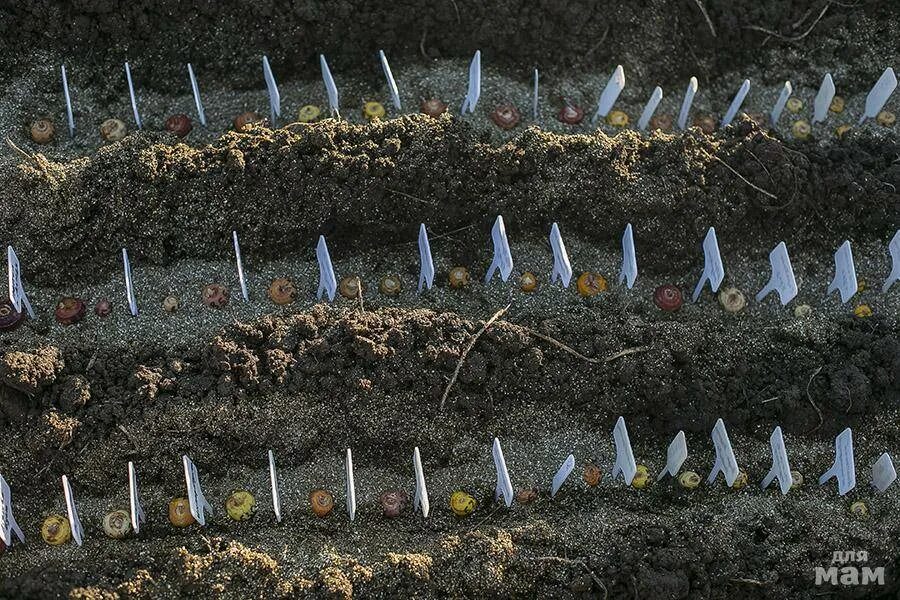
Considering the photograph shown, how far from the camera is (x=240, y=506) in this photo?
6.11 metres

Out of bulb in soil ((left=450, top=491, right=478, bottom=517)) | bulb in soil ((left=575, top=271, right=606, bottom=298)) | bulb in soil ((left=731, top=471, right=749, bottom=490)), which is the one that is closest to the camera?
bulb in soil ((left=450, top=491, right=478, bottom=517))

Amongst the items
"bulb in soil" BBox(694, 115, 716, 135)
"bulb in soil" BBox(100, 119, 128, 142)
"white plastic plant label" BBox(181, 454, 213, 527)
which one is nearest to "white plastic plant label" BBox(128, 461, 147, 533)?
"white plastic plant label" BBox(181, 454, 213, 527)

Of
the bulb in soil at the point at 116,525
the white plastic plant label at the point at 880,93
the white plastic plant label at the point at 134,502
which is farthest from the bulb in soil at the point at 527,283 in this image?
the white plastic plant label at the point at 880,93

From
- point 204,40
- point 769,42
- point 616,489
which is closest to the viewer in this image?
point 616,489

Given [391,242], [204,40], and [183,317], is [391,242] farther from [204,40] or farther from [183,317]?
[204,40]

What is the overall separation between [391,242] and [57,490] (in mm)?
2331

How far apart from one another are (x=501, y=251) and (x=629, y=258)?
747 mm

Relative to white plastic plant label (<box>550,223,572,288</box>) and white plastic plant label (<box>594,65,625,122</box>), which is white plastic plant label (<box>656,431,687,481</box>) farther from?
white plastic plant label (<box>594,65,625,122</box>)

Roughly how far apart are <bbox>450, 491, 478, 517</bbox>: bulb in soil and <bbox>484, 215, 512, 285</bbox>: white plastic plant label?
1.27 meters

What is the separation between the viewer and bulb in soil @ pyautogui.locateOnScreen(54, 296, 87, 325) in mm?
6551

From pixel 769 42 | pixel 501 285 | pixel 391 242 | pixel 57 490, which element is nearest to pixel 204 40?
pixel 391 242

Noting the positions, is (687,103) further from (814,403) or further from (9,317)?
(9,317)

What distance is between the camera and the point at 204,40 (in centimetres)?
750

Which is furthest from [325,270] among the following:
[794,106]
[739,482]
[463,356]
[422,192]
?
[794,106]
